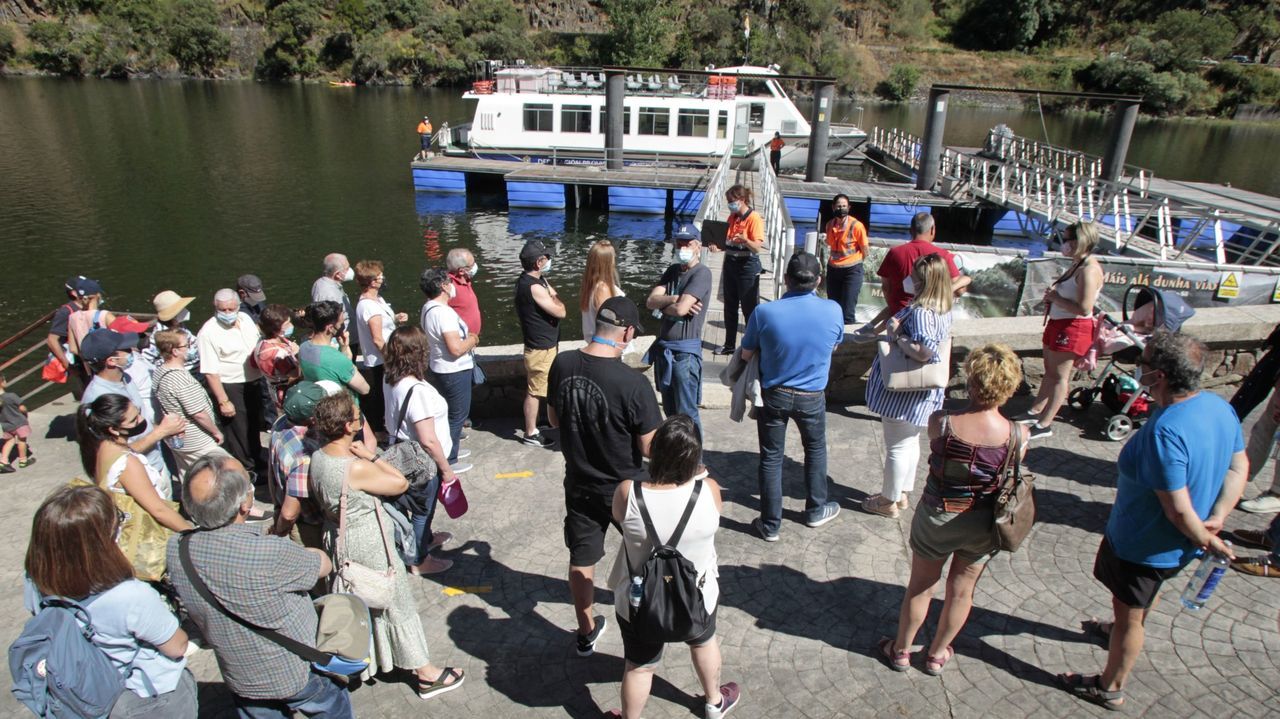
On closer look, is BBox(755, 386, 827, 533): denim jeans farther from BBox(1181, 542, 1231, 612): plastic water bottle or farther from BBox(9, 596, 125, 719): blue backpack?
BBox(9, 596, 125, 719): blue backpack

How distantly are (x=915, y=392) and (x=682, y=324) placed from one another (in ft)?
5.20

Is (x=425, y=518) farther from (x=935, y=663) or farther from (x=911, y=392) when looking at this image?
(x=911, y=392)

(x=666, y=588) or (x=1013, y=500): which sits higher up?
(x=1013, y=500)

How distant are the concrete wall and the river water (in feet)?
27.0

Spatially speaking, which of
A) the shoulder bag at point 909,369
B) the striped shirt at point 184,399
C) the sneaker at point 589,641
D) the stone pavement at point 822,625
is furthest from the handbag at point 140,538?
the shoulder bag at point 909,369

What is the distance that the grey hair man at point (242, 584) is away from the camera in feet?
8.65

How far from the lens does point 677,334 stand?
5.15 metres

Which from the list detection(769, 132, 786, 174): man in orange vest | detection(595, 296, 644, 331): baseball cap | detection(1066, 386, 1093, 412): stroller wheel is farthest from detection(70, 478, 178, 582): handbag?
detection(769, 132, 786, 174): man in orange vest

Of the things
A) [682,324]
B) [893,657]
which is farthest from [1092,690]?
[682,324]

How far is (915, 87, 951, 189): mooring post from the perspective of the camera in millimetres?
20125

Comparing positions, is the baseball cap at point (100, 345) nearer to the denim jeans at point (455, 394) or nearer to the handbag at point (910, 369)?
the denim jeans at point (455, 394)

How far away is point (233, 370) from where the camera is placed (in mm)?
5270

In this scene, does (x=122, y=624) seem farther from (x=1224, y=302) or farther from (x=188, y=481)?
(x=1224, y=302)

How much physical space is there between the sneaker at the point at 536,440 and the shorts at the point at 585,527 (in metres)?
2.26
